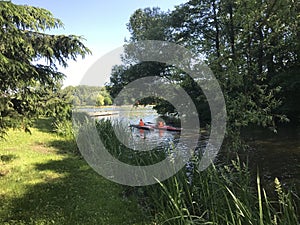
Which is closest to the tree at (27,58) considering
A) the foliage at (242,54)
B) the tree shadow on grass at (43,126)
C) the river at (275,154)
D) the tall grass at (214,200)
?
the tall grass at (214,200)

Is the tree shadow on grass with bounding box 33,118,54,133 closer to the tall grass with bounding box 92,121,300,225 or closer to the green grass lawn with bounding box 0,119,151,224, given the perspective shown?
the green grass lawn with bounding box 0,119,151,224

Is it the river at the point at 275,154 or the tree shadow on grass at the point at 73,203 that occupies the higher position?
the river at the point at 275,154

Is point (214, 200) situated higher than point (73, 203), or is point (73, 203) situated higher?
point (214, 200)

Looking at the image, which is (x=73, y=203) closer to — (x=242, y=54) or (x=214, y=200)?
(x=214, y=200)

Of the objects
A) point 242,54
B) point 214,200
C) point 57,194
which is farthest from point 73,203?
point 242,54

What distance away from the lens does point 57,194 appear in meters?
4.00

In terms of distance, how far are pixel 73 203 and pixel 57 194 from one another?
51 centimetres

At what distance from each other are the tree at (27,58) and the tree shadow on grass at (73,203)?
126 cm

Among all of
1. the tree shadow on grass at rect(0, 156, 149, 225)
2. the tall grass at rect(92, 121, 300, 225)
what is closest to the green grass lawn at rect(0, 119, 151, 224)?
the tree shadow on grass at rect(0, 156, 149, 225)

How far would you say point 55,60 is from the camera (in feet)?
18.4

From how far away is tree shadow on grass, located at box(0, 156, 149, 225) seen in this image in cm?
319

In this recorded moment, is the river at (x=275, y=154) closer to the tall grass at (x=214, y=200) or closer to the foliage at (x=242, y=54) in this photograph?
the tall grass at (x=214, y=200)

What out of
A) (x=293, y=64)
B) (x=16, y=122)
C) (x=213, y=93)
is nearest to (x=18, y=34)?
(x=16, y=122)

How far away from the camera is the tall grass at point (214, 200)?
2074 millimetres
